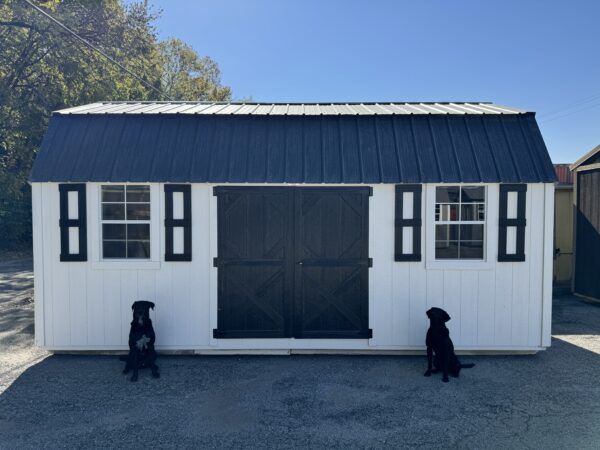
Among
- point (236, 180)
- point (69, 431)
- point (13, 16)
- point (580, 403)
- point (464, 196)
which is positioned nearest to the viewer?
point (69, 431)

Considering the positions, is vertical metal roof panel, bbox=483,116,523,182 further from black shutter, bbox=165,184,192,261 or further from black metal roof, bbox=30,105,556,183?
black shutter, bbox=165,184,192,261

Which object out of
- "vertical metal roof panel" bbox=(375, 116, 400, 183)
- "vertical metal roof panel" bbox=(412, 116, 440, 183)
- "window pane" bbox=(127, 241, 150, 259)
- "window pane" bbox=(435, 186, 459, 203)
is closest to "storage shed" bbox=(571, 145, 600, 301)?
"window pane" bbox=(435, 186, 459, 203)

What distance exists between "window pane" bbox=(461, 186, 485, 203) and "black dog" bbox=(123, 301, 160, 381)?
499 centimetres

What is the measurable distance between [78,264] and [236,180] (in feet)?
8.59

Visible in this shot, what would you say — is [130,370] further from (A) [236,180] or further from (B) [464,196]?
Answer: (B) [464,196]

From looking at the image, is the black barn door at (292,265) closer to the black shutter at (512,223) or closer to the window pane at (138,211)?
the window pane at (138,211)

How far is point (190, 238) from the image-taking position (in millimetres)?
6008

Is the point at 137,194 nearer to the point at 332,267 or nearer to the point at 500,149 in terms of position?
the point at 332,267

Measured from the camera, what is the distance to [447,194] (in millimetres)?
6527

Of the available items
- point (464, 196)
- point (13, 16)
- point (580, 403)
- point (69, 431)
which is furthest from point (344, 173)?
point (13, 16)

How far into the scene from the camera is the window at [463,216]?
20.6 ft

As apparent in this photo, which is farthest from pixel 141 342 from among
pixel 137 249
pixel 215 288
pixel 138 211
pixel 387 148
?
pixel 387 148

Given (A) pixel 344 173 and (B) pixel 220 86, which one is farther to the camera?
(B) pixel 220 86

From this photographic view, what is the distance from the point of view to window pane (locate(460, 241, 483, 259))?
6.28m
